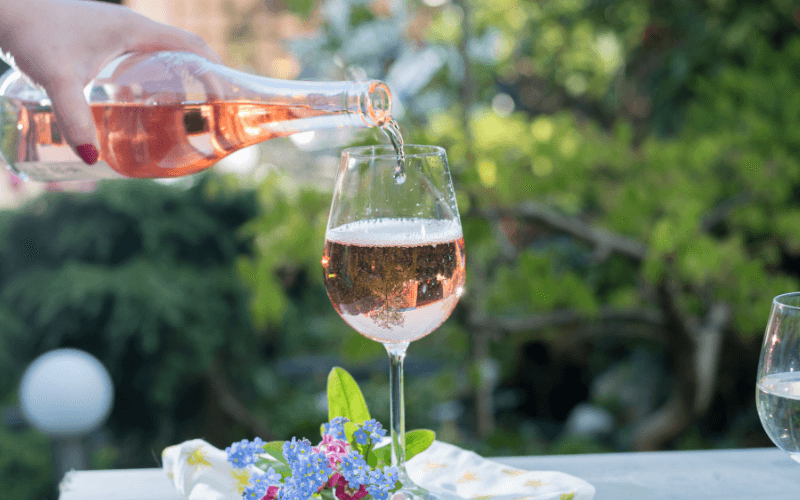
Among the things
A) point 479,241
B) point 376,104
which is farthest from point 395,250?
point 479,241

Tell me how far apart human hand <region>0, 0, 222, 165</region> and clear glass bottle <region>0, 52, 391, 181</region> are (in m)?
0.03

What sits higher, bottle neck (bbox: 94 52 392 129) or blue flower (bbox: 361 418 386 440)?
bottle neck (bbox: 94 52 392 129)

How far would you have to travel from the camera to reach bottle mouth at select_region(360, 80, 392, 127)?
2.80 feet

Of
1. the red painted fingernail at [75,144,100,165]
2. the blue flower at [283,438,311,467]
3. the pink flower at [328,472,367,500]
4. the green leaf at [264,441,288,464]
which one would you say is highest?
the red painted fingernail at [75,144,100,165]

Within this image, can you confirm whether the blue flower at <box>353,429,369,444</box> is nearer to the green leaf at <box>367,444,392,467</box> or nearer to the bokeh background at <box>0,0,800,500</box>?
the green leaf at <box>367,444,392,467</box>

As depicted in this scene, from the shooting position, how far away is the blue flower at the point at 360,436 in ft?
2.59

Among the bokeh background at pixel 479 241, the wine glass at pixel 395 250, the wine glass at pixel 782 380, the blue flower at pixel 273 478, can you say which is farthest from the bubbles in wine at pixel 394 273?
the bokeh background at pixel 479 241

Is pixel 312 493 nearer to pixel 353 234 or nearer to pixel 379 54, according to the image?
pixel 353 234

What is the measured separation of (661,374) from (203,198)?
242 centimetres

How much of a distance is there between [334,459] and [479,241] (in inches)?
61.4

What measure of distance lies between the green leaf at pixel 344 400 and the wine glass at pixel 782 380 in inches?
16.6

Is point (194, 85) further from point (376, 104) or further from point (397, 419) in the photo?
point (397, 419)

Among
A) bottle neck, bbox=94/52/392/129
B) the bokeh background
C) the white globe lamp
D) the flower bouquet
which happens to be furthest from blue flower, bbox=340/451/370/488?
the white globe lamp

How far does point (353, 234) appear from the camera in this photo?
898 millimetres
